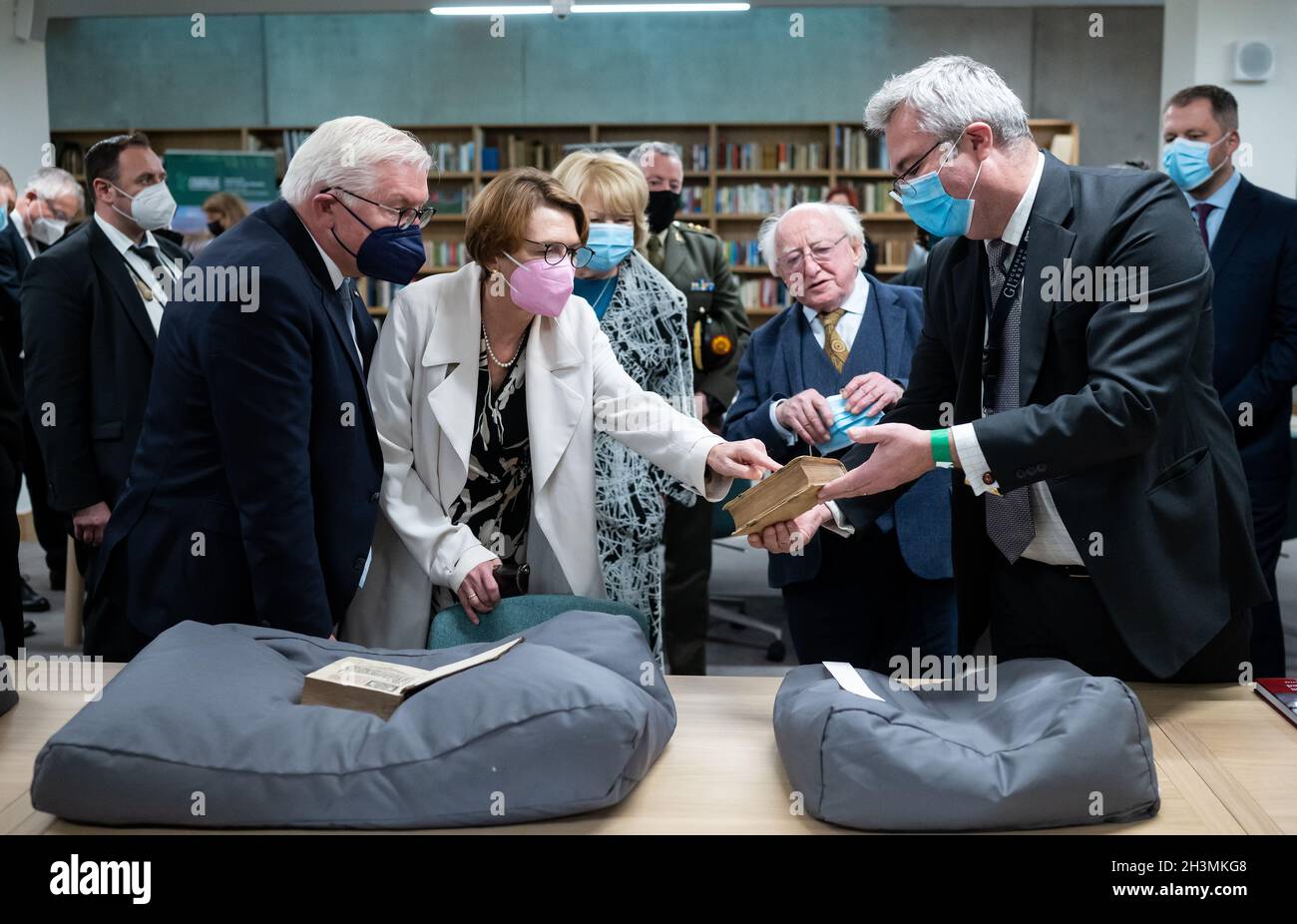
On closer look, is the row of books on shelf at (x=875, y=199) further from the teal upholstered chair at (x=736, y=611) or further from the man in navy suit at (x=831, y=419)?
the man in navy suit at (x=831, y=419)

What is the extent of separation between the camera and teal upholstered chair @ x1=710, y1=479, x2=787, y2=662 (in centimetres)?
449

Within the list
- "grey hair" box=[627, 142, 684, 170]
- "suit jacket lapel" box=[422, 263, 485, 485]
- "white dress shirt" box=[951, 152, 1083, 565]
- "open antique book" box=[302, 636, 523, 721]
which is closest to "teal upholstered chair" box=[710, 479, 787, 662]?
"grey hair" box=[627, 142, 684, 170]

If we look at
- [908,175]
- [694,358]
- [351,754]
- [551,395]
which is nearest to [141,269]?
A: [694,358]

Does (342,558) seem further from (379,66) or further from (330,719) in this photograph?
(379,66)

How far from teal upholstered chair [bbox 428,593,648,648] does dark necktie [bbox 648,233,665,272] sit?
189 centimetres

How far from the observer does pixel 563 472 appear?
6.92 ft

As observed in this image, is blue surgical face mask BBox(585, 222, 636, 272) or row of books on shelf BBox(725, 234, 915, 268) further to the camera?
row of books on shelf BBox(725, 234, 915, 268)

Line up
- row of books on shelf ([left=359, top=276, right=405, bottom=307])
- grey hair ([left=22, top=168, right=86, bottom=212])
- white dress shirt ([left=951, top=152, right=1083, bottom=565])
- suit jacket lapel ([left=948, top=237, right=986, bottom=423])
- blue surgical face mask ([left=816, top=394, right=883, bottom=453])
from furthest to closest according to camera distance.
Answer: row of books on shelf ([left=359, top=276, right=405, bottom=307]) < grey hair ([left=22, top=168, right=86, bottom=212]) < blue surgical face mask ([left=816, top=394, right=883, bottom=453]) < suit jacket lapel ([left=948, top=237, right=986, bottom=423]) < white dress shirt ([left=951, top=152, right=1083, bottom=565])

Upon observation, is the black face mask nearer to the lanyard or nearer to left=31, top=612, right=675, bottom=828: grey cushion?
the lanyard

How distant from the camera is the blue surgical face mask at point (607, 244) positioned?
2.77 meters

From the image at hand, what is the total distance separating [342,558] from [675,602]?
2.01 meters
